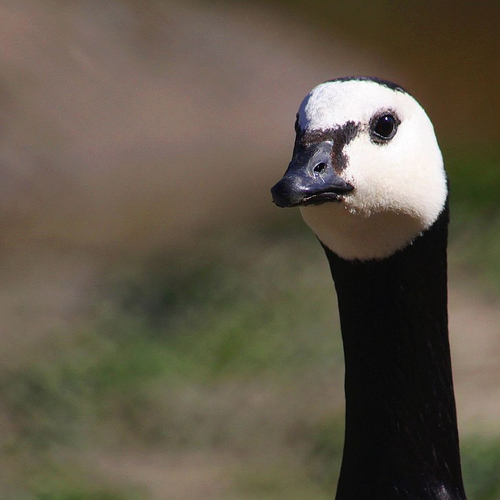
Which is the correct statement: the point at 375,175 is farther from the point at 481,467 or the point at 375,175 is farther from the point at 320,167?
the point at 481,467

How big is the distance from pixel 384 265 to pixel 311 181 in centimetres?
32

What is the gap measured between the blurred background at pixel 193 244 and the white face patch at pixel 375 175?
88.0 inches

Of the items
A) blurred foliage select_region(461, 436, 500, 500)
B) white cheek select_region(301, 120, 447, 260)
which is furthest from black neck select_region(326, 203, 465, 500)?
blurred foliage select_region(461, 436, 500, 500)

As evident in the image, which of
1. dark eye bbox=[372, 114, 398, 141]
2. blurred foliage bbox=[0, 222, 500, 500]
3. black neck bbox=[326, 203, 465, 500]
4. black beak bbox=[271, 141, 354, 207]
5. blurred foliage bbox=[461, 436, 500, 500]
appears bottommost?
black neck bbox=[326, 203, 465, 500]

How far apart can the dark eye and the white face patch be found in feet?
0.03

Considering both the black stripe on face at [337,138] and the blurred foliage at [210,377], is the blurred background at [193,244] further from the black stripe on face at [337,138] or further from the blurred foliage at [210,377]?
the black stripe on face at [337,138]

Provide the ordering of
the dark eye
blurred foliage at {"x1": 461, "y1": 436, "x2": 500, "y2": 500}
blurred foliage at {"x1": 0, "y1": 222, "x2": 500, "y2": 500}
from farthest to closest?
blurred foliage at {"x1": 0, "y1": 222, "x2": 500, "y2": 500} < blurred foliage at {"x1": 461, "y1": 436, "x2": 500, "y2": 500} < the dark eye

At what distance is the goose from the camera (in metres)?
1.80

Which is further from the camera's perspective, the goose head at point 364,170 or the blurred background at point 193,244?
the blurred background at point 193,244

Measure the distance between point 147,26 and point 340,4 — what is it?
2.35 meters

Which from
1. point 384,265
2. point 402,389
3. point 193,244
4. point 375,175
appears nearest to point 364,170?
point 375,175

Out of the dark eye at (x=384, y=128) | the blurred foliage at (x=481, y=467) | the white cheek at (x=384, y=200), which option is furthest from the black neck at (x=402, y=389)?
the blurred foliage at (x=481, y=467)

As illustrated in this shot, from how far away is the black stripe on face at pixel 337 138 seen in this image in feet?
5.87

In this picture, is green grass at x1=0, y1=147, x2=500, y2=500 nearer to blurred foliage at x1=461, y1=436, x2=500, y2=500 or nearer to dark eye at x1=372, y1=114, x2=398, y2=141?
A: blurred foliage at x1=461, y1=436, x2=500, y2=500
